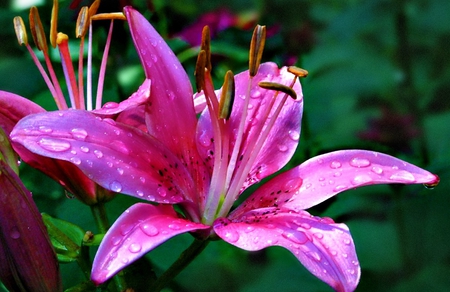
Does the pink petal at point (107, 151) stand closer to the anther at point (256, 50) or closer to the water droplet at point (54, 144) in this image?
the water droplet at point (54, 144)

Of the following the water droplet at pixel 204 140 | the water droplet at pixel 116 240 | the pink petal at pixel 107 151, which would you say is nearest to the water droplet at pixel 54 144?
the pink petal at pixel 107 151

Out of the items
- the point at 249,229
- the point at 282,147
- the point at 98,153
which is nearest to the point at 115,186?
the point at 98,153

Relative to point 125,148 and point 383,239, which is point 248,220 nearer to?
point 125,148

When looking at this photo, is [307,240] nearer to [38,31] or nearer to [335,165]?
[335,165]

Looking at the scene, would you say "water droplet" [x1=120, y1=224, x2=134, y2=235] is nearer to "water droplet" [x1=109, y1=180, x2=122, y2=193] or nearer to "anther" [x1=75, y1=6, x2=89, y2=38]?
"water droplet" [x1=109, y1=180, x2=122, y2=193]

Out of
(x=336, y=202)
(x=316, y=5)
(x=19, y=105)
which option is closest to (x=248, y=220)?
(x=19, y=105)

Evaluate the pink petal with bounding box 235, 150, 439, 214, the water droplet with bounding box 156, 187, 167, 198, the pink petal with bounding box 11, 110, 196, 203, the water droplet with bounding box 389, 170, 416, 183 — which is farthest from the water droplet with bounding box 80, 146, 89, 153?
the water droplet with bounding box 389, 170, 416, 183

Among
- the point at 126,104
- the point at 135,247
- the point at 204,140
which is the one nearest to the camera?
the point at 135,247
